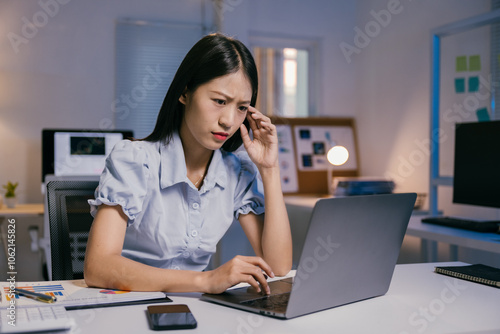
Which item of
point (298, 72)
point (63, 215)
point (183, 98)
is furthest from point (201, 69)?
point (298, 72)

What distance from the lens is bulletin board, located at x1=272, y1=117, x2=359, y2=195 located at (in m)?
3.77

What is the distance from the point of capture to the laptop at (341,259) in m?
0.87

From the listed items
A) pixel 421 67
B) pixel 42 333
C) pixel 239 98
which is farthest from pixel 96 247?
pixel 421 67

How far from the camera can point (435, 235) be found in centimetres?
205

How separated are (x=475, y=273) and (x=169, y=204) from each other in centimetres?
77

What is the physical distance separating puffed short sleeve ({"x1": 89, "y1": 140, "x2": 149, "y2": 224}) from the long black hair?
0.11 meters

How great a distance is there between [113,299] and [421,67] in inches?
111

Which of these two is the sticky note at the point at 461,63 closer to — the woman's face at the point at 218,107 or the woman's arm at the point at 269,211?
the woman's arm at the point at 269,211

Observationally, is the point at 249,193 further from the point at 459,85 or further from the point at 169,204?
the point at 459,85

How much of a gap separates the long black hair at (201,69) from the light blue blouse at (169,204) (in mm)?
Answer: 50

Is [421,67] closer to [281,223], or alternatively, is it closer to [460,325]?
[281,223]

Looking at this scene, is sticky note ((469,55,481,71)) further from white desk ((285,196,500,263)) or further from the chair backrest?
the chair backrest

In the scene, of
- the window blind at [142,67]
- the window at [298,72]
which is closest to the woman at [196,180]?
the window blind at [142,67]

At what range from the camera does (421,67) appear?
10.8 ft
